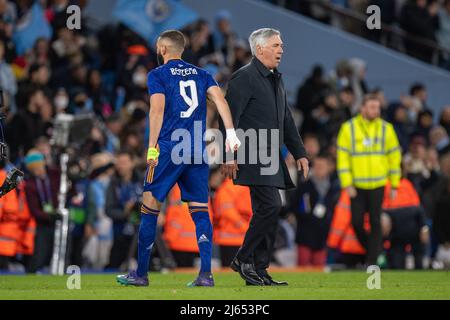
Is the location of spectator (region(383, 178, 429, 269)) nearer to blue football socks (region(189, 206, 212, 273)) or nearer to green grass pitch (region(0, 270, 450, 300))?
green grass pitch (region(0, 270, 450, 300))

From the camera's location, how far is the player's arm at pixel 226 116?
1107 centimetres

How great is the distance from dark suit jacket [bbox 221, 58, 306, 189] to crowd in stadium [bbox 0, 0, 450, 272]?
5.01 m

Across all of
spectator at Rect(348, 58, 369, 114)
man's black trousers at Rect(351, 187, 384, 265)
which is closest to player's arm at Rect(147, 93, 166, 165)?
man's black trousers at Rect(351, 187, 384, 265)

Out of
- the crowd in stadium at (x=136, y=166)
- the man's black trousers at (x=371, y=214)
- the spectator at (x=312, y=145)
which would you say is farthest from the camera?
the spectator at (x=312, y=145)

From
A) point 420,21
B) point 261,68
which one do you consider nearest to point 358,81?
point 420,21

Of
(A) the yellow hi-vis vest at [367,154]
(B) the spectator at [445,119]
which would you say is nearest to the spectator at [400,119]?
(B) the spectator at [445,119]

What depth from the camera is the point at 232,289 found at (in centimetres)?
1106

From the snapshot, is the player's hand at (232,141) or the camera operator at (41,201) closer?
the player's hand at (232,141)

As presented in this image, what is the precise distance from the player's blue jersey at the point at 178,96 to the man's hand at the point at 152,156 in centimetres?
31

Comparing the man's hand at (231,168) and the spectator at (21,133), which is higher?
the spectator at (21,133)

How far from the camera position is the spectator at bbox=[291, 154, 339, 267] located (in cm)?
1878

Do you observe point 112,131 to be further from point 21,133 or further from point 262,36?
point 262,36

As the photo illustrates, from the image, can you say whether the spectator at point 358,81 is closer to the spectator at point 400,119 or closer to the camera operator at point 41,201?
the spectator at point 400,119
